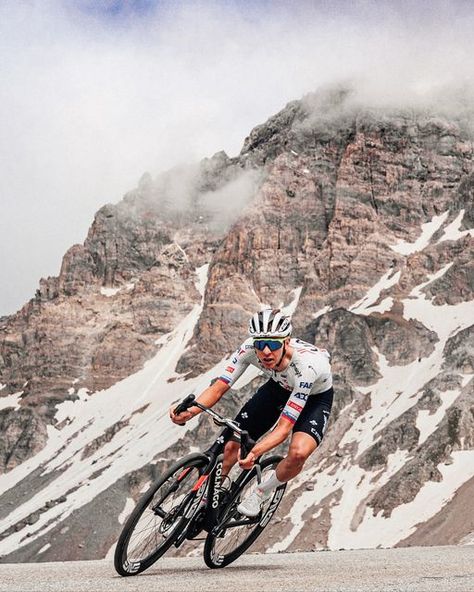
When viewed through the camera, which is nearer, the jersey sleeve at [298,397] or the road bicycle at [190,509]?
the road bicycle at [190,509]

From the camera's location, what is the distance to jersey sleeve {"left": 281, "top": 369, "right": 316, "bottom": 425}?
11094 mm

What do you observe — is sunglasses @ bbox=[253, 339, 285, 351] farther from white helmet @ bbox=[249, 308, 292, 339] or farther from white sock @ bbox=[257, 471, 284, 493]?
white sock @ bbox=[257, 471, 284, 493]

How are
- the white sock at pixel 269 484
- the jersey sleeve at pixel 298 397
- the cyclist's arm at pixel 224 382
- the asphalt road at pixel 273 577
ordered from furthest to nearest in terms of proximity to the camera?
the cyclist's arm at pixel 224 382, the white sock at pixel 269 484, the jersey sleeve at pixel 298 397, the asphalt road at pixel 273 577

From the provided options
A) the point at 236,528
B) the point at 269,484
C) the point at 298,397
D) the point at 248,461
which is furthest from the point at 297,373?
the point at 236,528

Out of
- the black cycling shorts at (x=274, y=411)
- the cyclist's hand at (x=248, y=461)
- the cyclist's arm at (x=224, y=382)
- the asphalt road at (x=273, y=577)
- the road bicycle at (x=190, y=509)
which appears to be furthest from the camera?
the black cycling shorts at (x=274, y=411)

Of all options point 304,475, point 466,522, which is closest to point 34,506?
point 304,475

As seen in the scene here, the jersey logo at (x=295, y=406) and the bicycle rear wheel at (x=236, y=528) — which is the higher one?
the jersey logo at (x=295, y=406)

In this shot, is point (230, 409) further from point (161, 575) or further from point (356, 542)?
point (161, 575)

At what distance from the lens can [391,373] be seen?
14238 centimetres

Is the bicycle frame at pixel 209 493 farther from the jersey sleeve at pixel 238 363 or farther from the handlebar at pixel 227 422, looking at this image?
the jersey sleeve at pixel 238 363

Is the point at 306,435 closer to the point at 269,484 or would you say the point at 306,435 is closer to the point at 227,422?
the point at 269,484

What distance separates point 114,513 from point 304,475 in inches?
1309

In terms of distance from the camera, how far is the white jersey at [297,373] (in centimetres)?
1119

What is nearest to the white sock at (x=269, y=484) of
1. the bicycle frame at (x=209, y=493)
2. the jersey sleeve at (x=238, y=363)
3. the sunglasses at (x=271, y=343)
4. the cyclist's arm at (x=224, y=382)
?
the bicycle frame at (x=209, y=493)
